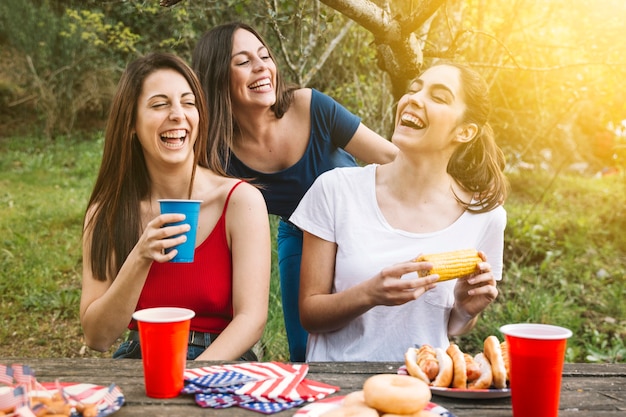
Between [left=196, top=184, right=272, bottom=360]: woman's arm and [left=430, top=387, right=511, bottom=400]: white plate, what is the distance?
793mm

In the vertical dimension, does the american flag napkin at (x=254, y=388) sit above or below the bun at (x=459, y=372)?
below

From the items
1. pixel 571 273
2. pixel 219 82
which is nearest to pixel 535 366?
pixel 219 82

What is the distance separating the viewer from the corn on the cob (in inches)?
78.3

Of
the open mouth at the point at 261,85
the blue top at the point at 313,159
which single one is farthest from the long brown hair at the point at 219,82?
the blue top at the point at 313,159

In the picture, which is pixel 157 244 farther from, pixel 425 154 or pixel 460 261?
pixel 425 154

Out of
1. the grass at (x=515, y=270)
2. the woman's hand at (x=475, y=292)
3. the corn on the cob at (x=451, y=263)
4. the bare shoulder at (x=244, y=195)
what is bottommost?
the grass at (x=515, y=270)

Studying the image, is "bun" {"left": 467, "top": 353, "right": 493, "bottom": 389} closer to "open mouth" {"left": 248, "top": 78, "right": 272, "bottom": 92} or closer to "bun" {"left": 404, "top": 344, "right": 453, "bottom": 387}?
"bun" {"left": 404, "top": 344, "right": 453, "bottom": 387}

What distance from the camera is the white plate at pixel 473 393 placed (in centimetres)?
165

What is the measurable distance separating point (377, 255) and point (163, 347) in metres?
1.03

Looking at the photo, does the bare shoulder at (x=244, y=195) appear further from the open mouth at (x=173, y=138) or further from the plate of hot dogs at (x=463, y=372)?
the plate of hot dogs at (x=463, y=372)

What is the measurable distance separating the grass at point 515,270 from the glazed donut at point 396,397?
9.84 ft

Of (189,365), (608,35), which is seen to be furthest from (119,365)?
(608,35)

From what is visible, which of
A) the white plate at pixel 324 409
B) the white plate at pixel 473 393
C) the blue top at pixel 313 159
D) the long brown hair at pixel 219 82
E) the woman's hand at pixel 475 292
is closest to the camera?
the white plate at pixel 324 409

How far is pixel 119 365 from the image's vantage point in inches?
74.1
